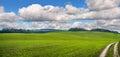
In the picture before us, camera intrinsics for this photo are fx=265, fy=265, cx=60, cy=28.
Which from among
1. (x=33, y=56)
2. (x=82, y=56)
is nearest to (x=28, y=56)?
(x=33, y=56)

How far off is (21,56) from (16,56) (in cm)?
79

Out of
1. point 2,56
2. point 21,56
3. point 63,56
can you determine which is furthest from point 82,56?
point 2,56

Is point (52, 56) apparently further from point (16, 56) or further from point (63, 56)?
point (16, 56)

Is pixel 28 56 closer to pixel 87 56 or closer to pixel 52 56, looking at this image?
pixel 52 56

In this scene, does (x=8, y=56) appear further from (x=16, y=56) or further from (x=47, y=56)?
(x=47, y=56)

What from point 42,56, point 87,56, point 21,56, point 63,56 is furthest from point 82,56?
point 21,56

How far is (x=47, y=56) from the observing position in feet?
129

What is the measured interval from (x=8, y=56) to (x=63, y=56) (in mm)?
8183

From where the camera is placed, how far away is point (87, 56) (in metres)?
40.8

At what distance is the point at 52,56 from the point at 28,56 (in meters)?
3.55

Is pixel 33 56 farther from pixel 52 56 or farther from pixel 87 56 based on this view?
pixel 87 56

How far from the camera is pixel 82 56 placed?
40.9 metres

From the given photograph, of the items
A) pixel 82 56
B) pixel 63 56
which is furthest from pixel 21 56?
pixel 82 56

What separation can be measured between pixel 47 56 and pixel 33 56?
2.07 m
